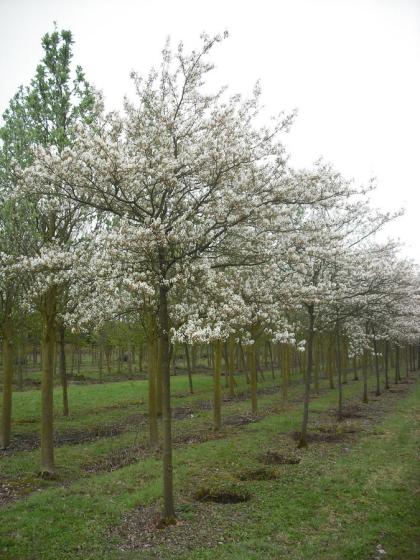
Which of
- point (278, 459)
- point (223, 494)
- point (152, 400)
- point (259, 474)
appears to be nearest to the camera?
point (223, 494)

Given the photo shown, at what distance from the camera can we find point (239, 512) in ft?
33.0

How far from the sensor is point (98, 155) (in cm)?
926

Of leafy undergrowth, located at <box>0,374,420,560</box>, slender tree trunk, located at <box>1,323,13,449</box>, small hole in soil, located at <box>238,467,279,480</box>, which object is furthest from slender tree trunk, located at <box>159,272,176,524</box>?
slender tree trunk, located at <box>1,323,13,449</box>

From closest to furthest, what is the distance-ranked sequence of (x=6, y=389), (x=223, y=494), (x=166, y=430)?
(x=166, y=430), (x=223, y=494), (x=6, y=389)

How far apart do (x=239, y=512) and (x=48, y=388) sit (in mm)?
6838

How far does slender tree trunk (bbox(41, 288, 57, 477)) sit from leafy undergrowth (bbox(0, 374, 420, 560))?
1.54m

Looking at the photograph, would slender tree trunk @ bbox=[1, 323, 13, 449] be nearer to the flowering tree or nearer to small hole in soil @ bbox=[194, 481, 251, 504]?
the flowering tree

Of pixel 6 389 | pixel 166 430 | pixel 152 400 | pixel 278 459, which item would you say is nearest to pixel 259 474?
pixel 278 459

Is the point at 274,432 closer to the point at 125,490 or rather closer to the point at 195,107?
the point at 125,490

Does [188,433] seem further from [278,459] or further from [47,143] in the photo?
[47,143]

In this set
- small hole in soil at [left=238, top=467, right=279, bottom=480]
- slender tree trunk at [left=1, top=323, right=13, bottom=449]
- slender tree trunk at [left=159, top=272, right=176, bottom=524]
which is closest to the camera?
slender tree trunk at [left=159, top=272, right=176, bottom=524]

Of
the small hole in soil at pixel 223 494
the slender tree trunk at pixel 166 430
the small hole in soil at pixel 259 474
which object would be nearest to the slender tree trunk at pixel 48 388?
the small hole in soil at pixel 223 494

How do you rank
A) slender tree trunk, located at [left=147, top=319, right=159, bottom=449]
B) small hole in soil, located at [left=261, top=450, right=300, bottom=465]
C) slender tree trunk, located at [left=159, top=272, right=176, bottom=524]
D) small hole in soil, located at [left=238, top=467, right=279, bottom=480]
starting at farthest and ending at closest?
1. slender tree trunk, located at [left=147, top=319, right=159, bottom=449]
2. small hole in soil, located at [left=261, top=450, right=300, bottom=465]
3. small hole in soil, located at [left=238, top=467, right=279, bottom=480]
4. slender tree trunk, located at [left=159, top=272, right=176, bottom=524]

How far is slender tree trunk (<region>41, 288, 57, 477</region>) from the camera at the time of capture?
13.2 meters
